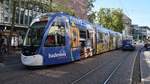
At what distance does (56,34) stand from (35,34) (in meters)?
1.51

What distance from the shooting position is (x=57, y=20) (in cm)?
2078

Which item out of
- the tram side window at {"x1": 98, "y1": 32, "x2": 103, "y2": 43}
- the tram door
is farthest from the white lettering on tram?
the tram side window at {"x1": 98, "y1": 32, "x2": 103, "y2": 43}

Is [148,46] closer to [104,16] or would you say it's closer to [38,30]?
[104,16]

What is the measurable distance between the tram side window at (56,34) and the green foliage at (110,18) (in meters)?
78.1

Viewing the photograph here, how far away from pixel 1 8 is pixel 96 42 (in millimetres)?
16039

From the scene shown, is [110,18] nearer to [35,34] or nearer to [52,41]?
[52,41]

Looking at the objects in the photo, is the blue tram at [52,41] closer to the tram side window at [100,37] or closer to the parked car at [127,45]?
the tram side window at [100,37]

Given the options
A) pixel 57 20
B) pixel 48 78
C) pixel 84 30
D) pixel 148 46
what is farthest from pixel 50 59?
pixel 148 46

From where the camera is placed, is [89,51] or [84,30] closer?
[84,30]

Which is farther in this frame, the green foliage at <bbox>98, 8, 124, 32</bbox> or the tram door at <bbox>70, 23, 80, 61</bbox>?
the green foliage at <bbox>98, 8, 124, 32</bbox>

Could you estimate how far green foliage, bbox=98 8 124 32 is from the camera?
328 feet

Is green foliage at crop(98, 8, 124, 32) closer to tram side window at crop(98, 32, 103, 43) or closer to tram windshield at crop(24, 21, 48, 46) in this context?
tram side window at crop(98, 32, 103, 43)

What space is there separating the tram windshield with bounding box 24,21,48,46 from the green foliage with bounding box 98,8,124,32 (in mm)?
79800

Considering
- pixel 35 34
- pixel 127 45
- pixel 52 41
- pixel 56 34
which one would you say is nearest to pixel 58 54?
pixel 52 41
